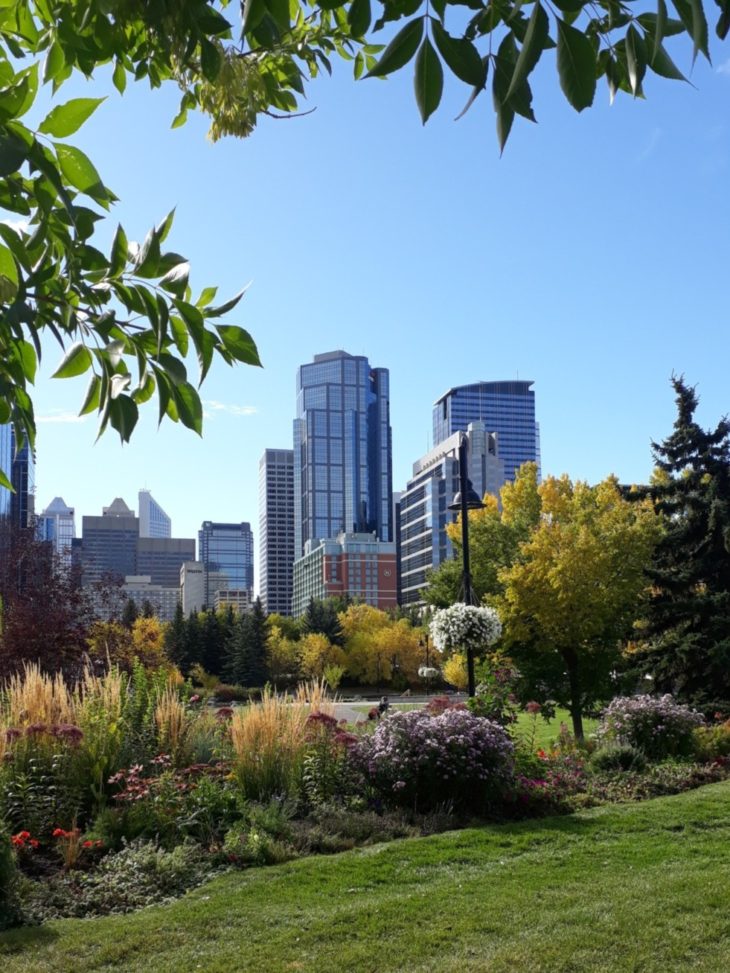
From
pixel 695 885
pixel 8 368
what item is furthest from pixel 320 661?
pixel 8 368

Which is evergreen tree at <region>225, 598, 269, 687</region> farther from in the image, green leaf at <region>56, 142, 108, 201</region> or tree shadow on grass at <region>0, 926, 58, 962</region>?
green leaf at <region>56, 142, 108, 201</region>

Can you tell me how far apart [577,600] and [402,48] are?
62.9 feet

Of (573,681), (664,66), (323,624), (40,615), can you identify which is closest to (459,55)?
(664,66)

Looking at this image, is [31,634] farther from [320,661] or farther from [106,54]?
[320,661]

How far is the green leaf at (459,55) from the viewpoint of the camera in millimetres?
1357

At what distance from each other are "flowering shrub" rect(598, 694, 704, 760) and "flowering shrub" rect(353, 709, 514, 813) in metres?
4.37

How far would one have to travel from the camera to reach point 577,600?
1967cm

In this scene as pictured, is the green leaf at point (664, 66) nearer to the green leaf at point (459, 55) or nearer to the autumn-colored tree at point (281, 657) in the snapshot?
the green leaf at point (459, 55)

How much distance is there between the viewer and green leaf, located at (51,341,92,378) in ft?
5.62

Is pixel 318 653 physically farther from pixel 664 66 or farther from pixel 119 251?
pixel 664 66

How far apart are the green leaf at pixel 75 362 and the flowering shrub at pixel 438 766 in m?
8.27

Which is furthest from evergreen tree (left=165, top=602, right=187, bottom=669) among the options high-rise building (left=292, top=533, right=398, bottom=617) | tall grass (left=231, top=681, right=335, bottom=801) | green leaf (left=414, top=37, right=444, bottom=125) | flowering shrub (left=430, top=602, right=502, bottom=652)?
high-rise building (left=292, top=533, right=398, bottom=617)

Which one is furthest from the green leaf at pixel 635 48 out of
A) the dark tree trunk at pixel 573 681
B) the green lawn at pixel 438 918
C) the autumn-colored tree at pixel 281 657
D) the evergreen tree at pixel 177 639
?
the autumn-colored tree at pixel 281 657

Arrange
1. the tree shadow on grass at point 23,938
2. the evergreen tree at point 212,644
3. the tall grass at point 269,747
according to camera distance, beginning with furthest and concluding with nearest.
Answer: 1. the evergreen tree at point 212,644
2. the tall grass at point 269,747
3. the tree shadow on grass at point 23,938
